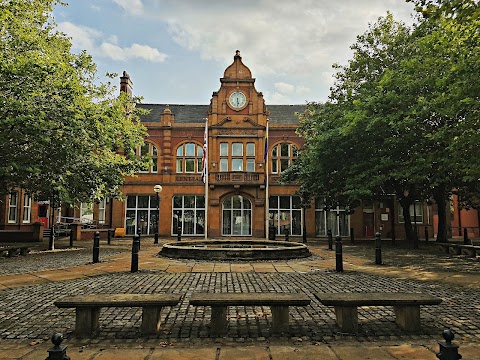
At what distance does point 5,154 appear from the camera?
13766 mm

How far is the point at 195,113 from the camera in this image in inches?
1393

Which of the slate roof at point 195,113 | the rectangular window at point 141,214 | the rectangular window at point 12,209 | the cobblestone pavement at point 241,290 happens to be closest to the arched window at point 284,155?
the slate roof at point 195,113

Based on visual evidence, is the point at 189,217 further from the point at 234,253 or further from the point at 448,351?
the point at 448,351

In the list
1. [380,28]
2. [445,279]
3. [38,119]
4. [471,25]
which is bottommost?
[445,279]

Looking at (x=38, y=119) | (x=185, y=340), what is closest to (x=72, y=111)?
(x=38, y=119)

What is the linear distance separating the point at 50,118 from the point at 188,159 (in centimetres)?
1825

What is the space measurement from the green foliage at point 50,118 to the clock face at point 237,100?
14088 millimetres

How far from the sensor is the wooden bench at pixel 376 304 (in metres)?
4.96

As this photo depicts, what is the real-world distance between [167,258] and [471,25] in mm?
11889

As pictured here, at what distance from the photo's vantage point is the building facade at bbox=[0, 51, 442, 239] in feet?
101

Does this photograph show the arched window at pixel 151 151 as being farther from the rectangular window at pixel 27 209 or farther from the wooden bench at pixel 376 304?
the wooden bench at pixel 376 304

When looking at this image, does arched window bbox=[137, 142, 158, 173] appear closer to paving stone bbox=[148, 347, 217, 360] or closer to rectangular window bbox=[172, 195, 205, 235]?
rectangular window bbox=[172, 195, 205, 235]

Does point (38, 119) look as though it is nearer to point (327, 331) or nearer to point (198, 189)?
point (327, 331)

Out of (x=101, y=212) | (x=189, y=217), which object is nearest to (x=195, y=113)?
(x=189, y=217)
